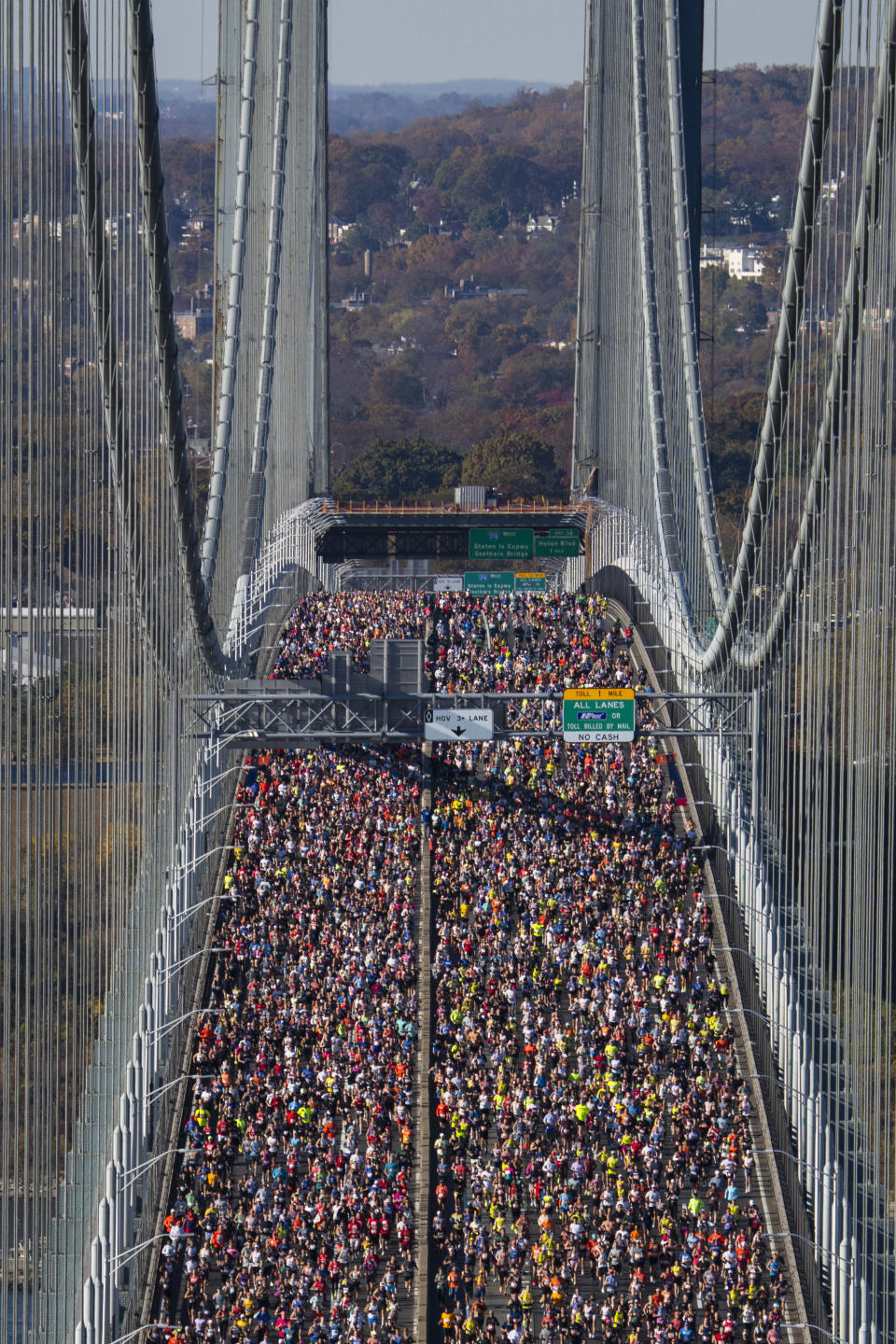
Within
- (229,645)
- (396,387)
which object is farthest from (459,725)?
(396,387)

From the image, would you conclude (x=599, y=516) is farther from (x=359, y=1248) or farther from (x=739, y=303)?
(x=739, y=303)

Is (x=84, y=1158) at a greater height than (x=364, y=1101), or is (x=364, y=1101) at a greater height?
(x=84, y=1158)

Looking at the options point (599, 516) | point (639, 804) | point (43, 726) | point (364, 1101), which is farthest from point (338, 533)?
point (43, 726)

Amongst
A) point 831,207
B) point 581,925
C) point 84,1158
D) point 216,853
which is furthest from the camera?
point 216,853

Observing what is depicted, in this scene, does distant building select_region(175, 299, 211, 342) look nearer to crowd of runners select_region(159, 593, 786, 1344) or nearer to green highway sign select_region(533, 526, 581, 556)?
green highway sign select_region(533, 526, 581, 556)

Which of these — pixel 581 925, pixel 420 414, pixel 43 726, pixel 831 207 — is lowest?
pixel 420 414

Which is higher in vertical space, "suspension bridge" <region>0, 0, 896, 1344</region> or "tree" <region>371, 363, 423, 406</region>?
"suspension bridge" <region>0, 0, 896, 1344</region>

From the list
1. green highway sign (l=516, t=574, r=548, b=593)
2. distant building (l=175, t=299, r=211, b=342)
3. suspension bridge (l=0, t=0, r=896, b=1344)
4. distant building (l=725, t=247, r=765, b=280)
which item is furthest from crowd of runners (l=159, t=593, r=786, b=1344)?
distant building (l=725, t=247, r=765, b=280)

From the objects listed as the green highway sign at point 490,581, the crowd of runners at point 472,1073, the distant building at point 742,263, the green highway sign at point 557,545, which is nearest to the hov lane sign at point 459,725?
the crowd of runners at point 472,1073
